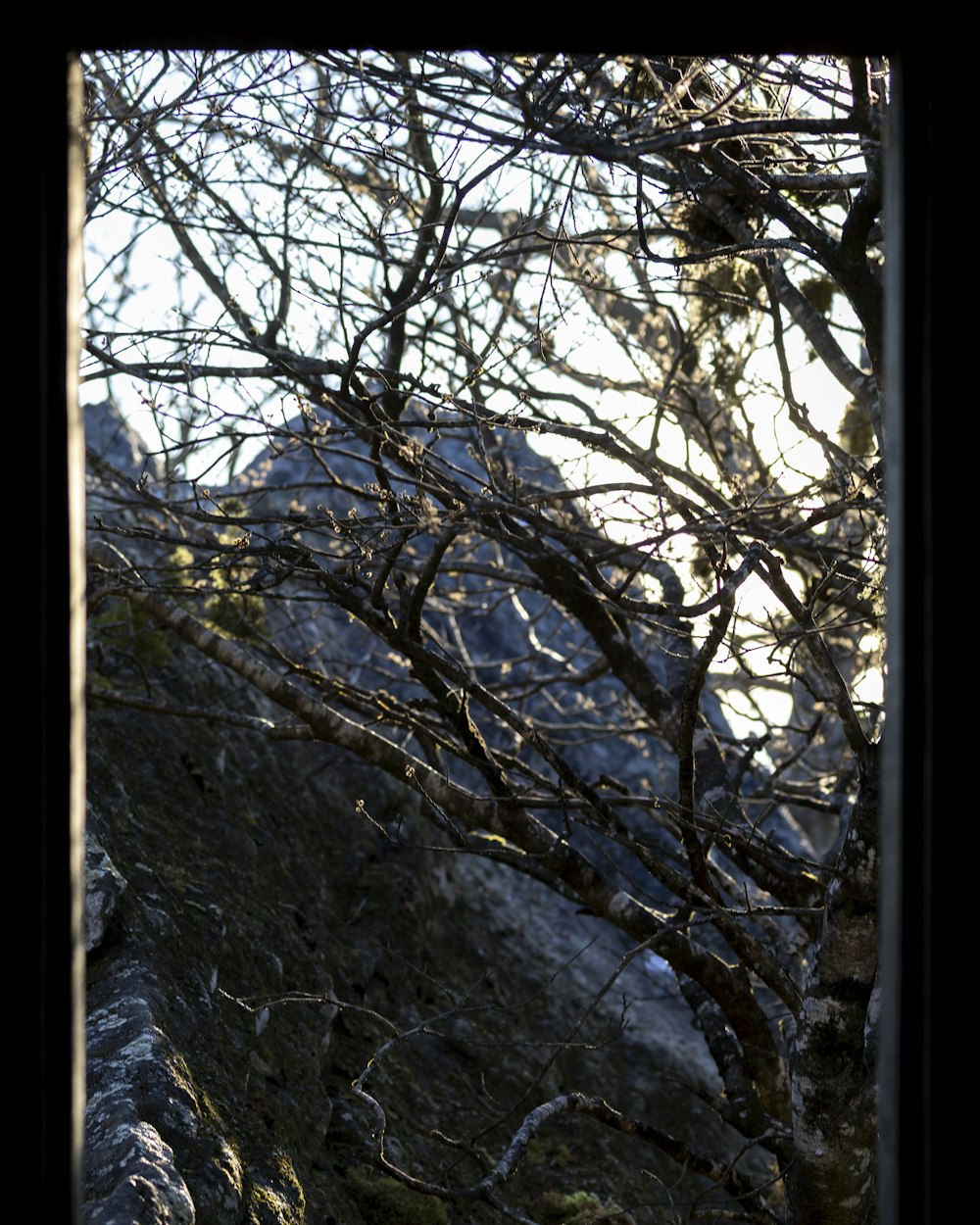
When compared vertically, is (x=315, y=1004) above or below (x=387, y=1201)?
above

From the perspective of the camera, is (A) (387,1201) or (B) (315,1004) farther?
(B) (315,1004)

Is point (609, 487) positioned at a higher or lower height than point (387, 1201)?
higher

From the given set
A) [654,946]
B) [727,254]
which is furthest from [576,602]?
[727,254]

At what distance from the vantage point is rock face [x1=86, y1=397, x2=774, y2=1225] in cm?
288

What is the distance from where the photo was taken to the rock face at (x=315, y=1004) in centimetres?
288

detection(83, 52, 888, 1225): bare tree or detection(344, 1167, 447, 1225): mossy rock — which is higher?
detection(83, 52, 888, 1225): bare tree

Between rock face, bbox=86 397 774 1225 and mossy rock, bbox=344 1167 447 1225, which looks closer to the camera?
rock face, bbox=86 397 774 1225

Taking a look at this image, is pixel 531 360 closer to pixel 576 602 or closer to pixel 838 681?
pixel 576 602

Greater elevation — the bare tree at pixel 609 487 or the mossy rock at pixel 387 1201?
the bare tree at pixel 609 487

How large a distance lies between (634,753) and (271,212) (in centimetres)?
450

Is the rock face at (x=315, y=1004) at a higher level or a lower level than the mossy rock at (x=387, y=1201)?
higher

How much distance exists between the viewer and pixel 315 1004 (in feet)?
13.1

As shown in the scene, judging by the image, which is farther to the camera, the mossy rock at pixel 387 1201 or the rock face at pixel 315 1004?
the mossy rock at pixel 387 1201

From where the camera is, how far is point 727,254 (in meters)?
3.18
